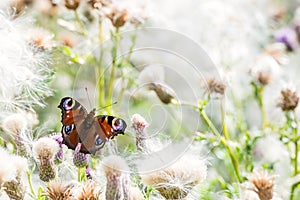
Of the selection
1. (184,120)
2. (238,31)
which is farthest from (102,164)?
(238,31)

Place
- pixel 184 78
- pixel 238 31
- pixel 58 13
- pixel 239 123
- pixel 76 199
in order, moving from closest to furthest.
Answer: pixel 76 199
pixel 184 78
pixel 239 123
pixel 58 13
pixel 238 31

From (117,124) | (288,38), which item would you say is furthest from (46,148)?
(288,38)

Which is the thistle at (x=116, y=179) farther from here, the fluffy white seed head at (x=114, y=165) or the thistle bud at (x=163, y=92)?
the thistle bud at (x=163, y=92)

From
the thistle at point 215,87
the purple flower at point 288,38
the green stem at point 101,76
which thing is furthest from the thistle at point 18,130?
the purple flower at point 288,38

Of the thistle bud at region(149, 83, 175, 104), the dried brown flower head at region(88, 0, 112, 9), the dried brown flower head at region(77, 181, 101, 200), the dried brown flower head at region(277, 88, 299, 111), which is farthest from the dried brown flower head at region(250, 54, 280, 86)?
the dried brown flower head at region(77, 181, 101, 200)

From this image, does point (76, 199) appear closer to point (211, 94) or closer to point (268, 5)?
point (211, 94)

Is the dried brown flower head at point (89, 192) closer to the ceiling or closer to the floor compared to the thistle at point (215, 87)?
closer to the floor

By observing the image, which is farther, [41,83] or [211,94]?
[211,94]

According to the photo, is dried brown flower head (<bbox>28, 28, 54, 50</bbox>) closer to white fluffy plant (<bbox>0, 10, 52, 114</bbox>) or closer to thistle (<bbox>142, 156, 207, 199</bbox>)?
white fluffy plant (<bbox>0, 10, 52, 114</bbox>)
